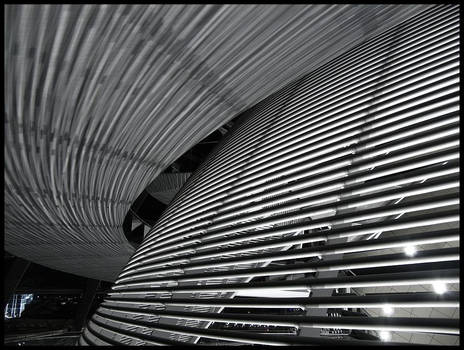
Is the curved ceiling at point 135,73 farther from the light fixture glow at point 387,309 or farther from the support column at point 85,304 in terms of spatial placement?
the support column at point 85,304

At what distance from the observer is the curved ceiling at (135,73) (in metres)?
2.35

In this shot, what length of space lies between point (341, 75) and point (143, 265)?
2.70 meters

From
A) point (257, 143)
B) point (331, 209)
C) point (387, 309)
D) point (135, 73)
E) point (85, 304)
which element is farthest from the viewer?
point (85, 304)

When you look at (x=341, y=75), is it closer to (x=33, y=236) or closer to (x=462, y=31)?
(x=462, y=31)

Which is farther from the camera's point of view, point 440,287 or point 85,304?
point 85,304

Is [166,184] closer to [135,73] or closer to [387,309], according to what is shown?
[387,309]

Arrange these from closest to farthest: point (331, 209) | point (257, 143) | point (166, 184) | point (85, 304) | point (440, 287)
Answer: point (331, 209)
point (440, 287)
point (257, 143)
point (166, 184)
point (85, 304)

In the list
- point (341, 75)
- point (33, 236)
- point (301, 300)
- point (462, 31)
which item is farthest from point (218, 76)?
point (33, 236)

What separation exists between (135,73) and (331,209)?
64.5 inches

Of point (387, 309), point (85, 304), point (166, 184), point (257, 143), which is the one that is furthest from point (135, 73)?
point (85, 304)

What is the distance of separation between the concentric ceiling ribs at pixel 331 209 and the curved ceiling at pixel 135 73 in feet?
1.65

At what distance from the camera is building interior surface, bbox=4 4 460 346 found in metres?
1.91

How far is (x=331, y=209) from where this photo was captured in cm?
224

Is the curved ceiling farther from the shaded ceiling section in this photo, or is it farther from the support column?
the support column
